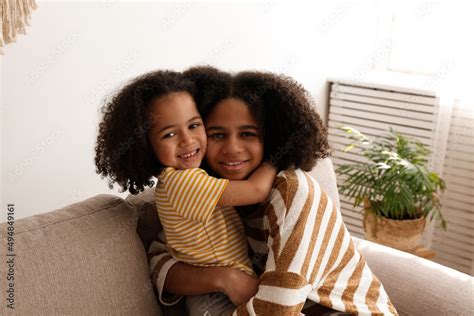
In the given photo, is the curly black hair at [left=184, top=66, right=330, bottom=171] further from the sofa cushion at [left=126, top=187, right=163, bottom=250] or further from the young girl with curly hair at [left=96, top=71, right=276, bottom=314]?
the sofa cushion at [left=126, top=187, right=163, bottom=250]

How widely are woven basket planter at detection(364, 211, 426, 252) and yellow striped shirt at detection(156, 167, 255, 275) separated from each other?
4.22 ft

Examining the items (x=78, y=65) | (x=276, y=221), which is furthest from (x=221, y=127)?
(x=78, y=65)

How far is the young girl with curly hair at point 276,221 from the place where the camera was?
1158mm

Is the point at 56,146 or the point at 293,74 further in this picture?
the point at 293,74

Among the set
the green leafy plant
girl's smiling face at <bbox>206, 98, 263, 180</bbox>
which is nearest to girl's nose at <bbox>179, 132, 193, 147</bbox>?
girl's smiling face at <bbox>206, 98, 263, 180</bbox>

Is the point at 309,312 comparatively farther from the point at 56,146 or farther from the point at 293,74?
the point at 293,74

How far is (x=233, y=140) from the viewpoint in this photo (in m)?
1.28

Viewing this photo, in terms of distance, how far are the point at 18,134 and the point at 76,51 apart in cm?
32

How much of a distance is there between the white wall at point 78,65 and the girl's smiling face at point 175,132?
605 mm

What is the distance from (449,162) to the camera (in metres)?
2.64

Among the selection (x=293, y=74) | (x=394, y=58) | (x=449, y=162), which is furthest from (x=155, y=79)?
(x=394, y=58)

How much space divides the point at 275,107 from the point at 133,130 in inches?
13.7

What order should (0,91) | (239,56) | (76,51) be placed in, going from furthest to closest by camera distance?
(239,56), (76,51), (0,91)

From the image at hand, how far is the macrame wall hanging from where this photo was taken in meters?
1.04
